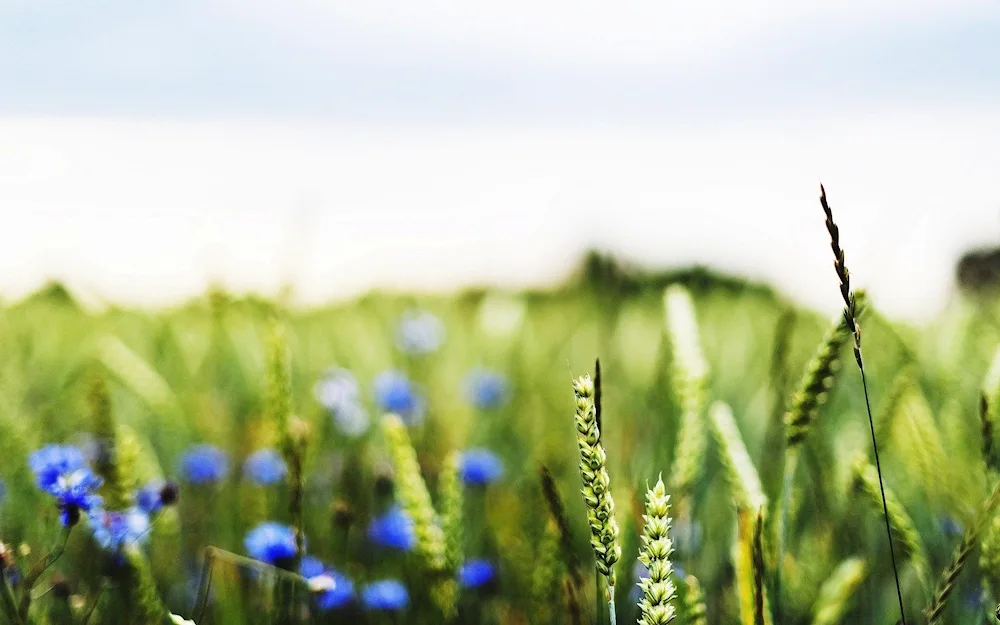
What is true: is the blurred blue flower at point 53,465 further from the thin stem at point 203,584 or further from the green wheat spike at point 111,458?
the thin stem at point 203,584

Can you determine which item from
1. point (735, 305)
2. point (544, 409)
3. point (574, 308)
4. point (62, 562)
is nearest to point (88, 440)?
point (62, 562)

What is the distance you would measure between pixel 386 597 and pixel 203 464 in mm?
652

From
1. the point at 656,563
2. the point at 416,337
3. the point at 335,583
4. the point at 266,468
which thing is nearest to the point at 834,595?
the point at 656,563

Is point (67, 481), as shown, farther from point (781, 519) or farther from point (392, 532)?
point (781, 519)

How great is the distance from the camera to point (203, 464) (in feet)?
5.76

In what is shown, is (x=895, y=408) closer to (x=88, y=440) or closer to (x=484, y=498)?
(x=484, y=498)

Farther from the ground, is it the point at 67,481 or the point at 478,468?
the point at 67,481

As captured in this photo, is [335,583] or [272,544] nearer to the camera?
[335,583]

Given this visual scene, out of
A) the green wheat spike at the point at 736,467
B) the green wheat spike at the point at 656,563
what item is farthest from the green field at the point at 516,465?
the green wheat spike at the point at 656,563

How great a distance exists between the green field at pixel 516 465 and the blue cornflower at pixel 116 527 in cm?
2

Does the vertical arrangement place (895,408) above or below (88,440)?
above

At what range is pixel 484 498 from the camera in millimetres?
1865

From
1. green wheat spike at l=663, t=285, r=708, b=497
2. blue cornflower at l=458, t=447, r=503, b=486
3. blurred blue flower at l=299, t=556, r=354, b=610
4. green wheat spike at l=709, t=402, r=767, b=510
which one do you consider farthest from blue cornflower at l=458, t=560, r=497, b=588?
green wheat spike at l=709, t=402, r=767, b=510

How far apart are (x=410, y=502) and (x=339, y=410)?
106cm
